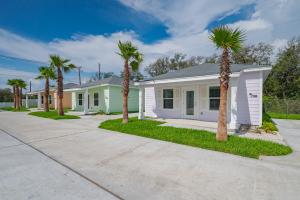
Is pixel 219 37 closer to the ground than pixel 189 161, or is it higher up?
higher up

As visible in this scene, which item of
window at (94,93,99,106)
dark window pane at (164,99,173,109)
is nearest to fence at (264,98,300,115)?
dark window pane at (164,99,173,109)

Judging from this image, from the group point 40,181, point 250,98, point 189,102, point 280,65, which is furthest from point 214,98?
point 280,65

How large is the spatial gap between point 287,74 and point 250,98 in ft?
70.8

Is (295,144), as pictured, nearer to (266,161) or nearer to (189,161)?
(266,161)

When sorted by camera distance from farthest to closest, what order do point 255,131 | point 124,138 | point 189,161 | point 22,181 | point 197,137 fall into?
point 255,131 → point 124,138 → point 197,137 → point 189,161 → point 22,181

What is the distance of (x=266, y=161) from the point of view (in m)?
4.62

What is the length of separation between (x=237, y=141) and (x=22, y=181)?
6.26 metres

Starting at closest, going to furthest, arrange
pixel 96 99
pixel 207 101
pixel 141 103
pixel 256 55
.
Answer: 1. pixel 207 101
2. pixel 141 103
3. pixel 96 99
4. pixel 256 55

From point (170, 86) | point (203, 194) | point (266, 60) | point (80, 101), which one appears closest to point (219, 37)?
point (203, 194)

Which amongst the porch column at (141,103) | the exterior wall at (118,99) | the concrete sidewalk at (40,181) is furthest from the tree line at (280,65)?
the concrete sidewalk at (40,181)

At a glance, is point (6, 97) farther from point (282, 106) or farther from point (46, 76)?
point (282, 106)

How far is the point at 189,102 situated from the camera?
11.7 metres

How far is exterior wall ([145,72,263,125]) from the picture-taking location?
359 inches

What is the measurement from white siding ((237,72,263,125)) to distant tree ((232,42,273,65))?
22.4m
